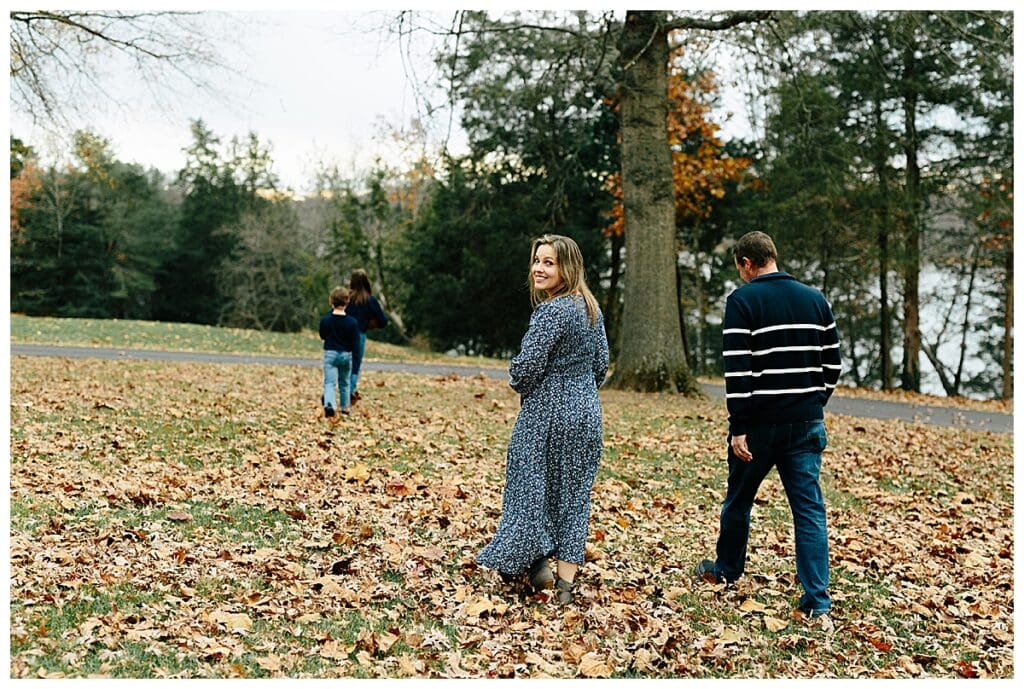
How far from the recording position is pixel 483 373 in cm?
2092

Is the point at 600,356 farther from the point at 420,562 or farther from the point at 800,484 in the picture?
the point at 420,562

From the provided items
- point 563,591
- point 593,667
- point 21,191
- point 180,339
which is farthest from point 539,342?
point 21,191

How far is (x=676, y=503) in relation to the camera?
26.0 feet

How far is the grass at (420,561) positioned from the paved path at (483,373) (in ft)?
17.2

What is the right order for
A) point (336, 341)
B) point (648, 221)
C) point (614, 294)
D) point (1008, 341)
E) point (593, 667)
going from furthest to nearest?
point (614, 294), point (1008, 341), point (648, 221), point (336, 341), point (593, 667)

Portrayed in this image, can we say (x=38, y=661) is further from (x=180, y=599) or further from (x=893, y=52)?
(x=893, y=52)

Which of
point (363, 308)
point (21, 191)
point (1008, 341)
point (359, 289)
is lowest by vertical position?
point (363, 308)

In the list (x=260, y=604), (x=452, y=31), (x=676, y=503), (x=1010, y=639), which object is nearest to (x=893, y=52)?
(x=452, y=31)

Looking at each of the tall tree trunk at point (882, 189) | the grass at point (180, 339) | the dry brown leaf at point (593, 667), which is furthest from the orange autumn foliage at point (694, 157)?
the dry brown leaf at point (593, 667)

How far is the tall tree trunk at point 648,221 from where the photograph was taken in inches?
578

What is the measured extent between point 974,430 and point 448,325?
69.5ft

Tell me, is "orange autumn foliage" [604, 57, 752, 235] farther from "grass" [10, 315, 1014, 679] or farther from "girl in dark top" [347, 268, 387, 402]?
"grass" [10, 315, 1014, 679]

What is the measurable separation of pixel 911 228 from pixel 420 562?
21292 mm

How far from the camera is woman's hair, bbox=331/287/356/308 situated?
10641 mm
